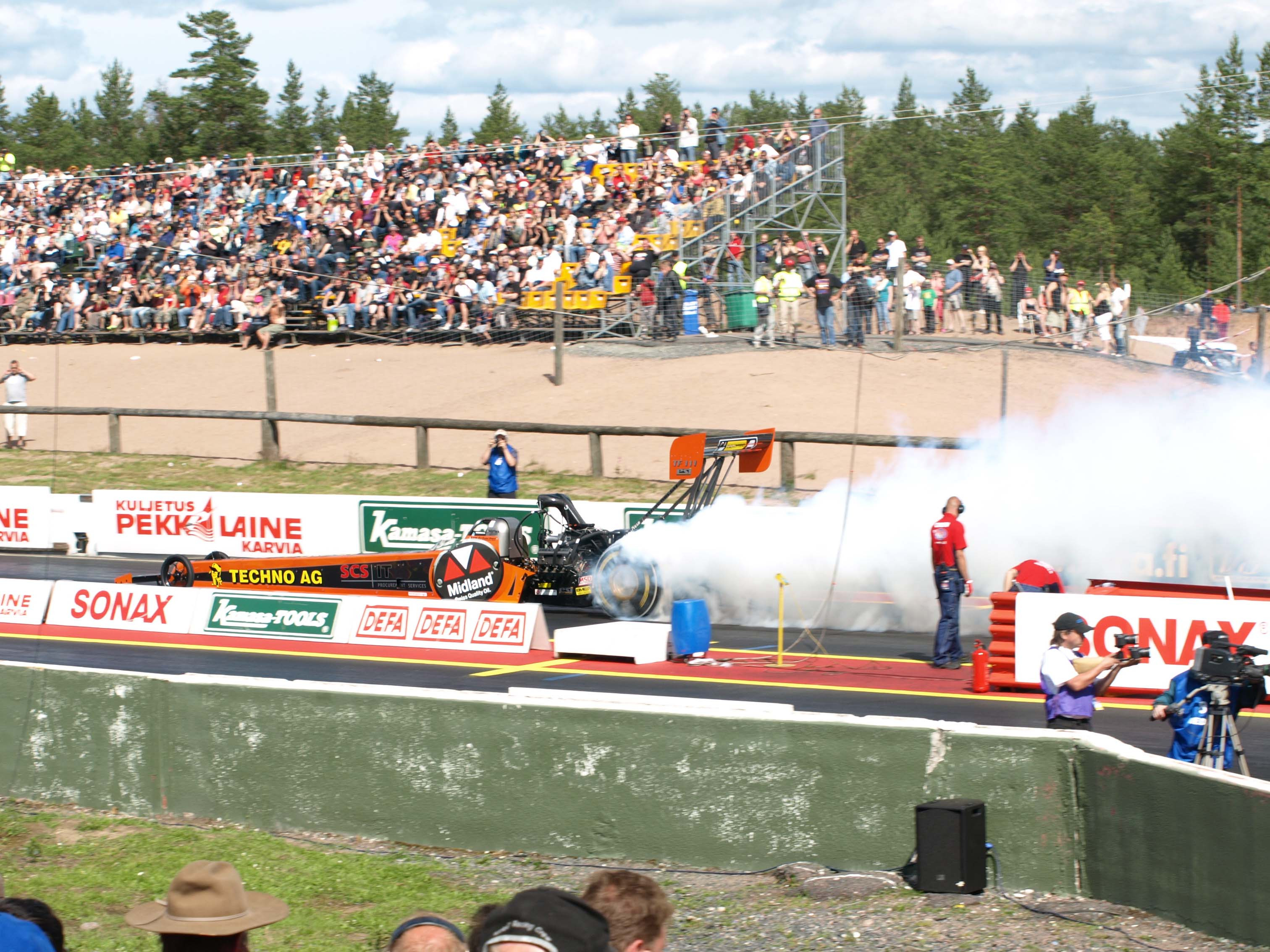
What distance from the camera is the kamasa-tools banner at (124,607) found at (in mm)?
17609

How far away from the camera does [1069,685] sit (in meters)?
9.70

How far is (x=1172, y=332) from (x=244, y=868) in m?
17.4

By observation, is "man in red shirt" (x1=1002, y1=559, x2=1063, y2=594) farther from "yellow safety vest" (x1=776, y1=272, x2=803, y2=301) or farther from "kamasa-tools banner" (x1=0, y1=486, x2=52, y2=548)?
"kamasa-tools banner" (x1=0, y1=486, x2=52, y2=548)

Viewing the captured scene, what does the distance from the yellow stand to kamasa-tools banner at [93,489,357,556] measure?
7.73 m

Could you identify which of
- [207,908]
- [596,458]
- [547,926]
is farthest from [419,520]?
[547,926]

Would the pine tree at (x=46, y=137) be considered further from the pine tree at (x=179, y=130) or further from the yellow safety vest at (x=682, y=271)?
the yellow safety vest at (x=682, y=271)

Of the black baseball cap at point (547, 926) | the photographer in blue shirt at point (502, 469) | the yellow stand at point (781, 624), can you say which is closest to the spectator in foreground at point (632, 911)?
the black baseball cap at point (547, 926)

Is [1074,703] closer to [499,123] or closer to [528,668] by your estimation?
[528,668]

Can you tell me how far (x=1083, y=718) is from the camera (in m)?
9.72

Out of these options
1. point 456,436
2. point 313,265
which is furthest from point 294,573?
point 313,265

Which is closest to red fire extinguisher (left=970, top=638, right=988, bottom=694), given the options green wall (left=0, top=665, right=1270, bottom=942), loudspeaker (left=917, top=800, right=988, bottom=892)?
green wall (left=0, top=665, right=1270, bottom=942)

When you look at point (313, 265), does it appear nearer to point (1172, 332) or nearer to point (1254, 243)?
point (1172, 332)

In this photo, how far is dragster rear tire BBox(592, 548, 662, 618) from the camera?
55.0ft

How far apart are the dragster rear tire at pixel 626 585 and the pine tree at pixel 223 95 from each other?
269 feet
